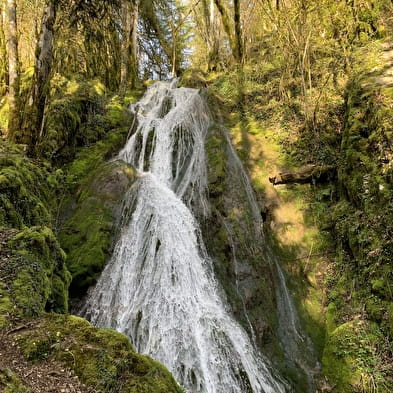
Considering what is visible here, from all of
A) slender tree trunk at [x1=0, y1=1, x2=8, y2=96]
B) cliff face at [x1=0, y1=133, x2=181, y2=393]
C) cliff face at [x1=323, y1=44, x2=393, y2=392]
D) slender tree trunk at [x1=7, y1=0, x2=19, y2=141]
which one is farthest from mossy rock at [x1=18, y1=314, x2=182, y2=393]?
slender tree trunk at [x1=0, y1=1, x2=8, y2=96]

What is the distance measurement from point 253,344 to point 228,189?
4.35 m

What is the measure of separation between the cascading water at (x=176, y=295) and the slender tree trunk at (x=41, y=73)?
2.98 meters

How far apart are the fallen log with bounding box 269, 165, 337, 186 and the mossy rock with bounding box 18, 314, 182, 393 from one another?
7.89 m

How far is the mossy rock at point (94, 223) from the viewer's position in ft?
23.6

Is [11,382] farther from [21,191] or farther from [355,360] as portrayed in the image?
[355,360]

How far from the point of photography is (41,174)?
6.75 m

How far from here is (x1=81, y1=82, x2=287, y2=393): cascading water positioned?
5.91 metres

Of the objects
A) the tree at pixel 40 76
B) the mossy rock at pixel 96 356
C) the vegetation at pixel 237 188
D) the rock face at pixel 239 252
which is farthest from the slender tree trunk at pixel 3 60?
the mossy rock at pixel 96 356

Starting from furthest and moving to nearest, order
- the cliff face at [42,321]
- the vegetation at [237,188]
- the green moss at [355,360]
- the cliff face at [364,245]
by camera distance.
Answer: the cliff face at [364,245]
the green moss at [355,360]
the vegetation at [237,188]
the cliff face at [42,321]

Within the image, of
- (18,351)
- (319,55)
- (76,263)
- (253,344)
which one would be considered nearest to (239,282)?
(253,344)

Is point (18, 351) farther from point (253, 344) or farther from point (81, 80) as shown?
point (81, 80)

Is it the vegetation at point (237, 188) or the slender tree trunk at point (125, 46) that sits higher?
the slender tree trunk at point (125, 46)

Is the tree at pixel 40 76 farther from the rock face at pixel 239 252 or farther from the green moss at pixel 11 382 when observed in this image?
the green moss at pixel 11 382

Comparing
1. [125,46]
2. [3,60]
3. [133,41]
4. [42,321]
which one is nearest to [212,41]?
[133,41]
